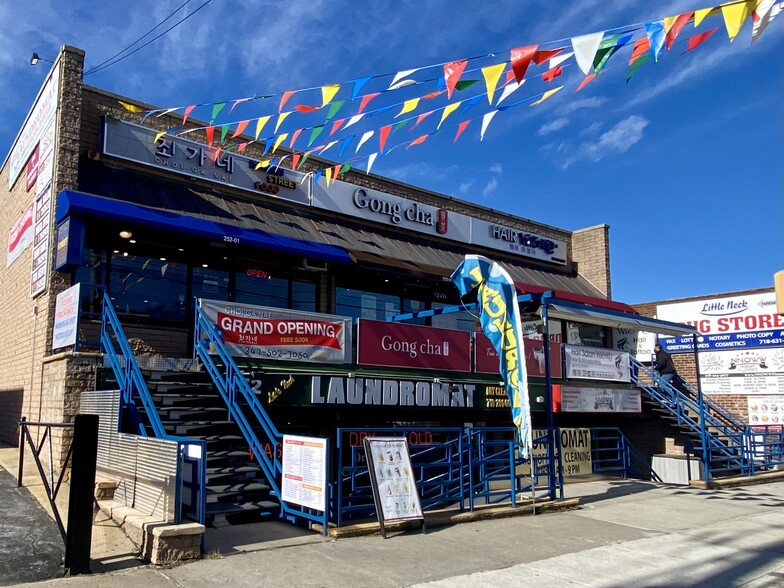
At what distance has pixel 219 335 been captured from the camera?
10.6 metres

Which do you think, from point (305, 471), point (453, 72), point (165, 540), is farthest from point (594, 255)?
point (165, 540)

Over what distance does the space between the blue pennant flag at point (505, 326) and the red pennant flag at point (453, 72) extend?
11.6ft

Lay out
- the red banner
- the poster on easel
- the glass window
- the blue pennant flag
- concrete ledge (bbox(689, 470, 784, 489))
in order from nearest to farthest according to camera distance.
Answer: the poster on easel < the blue pennant flag < the glass window < the red banner < concrete ledge (bbox(689, 470, 784, 489))

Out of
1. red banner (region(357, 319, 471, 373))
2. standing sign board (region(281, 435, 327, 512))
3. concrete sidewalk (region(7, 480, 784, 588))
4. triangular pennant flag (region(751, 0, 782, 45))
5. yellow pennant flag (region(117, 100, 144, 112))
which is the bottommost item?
concrete sidewalk (region(7, 480, 784, 588))

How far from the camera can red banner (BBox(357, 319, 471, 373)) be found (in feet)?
44.2

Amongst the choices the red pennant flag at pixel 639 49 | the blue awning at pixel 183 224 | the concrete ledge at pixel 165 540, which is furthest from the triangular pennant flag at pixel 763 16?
the blue awning at pixel 183 224

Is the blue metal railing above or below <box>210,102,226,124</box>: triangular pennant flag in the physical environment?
below

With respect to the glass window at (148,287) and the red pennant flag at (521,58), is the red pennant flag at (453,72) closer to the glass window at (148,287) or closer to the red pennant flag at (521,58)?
the red pennant flag at (521,58)

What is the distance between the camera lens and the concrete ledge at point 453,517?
8.26 meters

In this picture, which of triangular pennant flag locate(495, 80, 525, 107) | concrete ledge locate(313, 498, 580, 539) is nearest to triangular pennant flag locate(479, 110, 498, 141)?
triangular pennant flag locate(495, 80, 525, 107)

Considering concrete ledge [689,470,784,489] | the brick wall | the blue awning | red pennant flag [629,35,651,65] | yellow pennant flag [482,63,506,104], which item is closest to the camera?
red pennant flag [629,35,651,65]

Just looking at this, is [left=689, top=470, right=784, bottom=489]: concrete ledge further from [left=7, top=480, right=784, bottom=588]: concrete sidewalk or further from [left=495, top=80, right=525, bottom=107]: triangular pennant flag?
[left=495, top=80, right=525, bottom=107]: triangular pennant flag

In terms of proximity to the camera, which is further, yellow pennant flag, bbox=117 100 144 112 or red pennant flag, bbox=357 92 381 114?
yellow pennant flag, bbox=117 100 144 112

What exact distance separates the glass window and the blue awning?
1.12 m
